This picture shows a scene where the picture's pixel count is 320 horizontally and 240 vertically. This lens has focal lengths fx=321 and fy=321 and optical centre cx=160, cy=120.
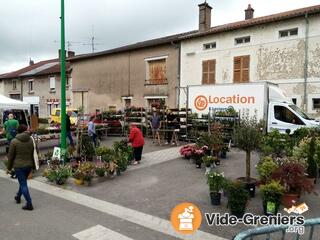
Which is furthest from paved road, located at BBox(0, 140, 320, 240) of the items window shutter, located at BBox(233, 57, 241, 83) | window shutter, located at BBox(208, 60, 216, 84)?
window shutter, located at BBox(208, 60, 216, 84)

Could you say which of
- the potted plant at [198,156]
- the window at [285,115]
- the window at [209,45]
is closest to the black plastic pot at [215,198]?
the potted plant at [198,156]

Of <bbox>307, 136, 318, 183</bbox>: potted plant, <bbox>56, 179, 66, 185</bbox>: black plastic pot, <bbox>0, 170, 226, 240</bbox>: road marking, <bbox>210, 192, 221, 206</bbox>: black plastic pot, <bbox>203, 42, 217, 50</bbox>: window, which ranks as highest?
<bbox>203, 42, 217, 50</bbox>: window

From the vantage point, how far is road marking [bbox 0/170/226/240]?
531 cm

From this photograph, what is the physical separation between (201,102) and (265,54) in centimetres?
512

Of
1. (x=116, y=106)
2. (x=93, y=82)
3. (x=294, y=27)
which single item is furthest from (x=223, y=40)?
(x=93, y=82)

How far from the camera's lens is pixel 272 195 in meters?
5.86

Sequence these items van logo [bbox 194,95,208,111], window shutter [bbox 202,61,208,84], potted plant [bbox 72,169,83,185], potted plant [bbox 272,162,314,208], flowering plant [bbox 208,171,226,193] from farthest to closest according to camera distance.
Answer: window shutter [bbox 202,61,208,84] → van logo [bbox 194,95,208,111] → potted plant [bbox 72,169,83,185] → flowering plant [bbox 208,171,226,193] → potted plant [bbox 272,162,314,208]

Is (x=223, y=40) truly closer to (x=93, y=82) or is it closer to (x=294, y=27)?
(x=294, y=27)

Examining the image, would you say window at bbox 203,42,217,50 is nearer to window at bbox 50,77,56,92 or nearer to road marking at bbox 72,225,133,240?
road marking at bbox 72,225,133,240

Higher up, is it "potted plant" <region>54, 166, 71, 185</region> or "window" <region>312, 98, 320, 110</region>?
"window" <region>312, 98, 320, 110</region>

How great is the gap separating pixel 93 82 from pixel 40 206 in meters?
22.2

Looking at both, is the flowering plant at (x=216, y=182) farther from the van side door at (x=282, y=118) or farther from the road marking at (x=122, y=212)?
the van side door at (x=282, y=118)

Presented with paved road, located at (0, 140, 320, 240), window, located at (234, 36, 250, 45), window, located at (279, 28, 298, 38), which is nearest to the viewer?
paved road, located at (0, 140, 320, 240)

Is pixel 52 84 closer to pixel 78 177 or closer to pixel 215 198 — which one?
pixel 78 177
